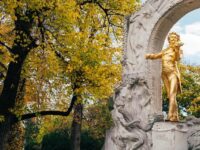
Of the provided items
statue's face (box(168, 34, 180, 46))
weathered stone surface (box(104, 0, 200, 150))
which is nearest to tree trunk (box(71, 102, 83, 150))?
weathered stone surface (box(104, 0, 200, 150))

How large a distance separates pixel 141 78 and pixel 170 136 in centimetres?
200

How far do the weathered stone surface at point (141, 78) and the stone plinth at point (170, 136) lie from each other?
1.39 ft

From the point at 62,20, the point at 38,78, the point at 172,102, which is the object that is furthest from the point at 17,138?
the point at 172,102

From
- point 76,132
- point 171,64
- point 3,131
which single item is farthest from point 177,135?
point 76,132

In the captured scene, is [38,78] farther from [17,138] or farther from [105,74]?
[17,138]

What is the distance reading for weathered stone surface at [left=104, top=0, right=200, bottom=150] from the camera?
10023mm

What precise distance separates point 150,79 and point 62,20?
→ 293 centimetres

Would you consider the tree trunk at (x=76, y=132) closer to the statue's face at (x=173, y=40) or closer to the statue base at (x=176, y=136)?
the statue base at (x=176, y=136)

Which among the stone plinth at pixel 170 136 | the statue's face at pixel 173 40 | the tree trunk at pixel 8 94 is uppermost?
the statue's face at pixel 173 40

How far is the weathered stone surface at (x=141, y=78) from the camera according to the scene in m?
10.0

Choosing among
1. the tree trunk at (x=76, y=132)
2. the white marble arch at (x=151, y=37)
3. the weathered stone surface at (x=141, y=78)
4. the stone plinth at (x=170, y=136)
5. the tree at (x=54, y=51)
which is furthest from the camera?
the tree trunk at (x=76, y=132)

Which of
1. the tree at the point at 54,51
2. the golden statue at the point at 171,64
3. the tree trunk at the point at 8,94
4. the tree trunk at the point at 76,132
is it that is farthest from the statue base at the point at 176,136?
the tree trunk at the point at 76,132

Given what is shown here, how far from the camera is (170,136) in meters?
9.03

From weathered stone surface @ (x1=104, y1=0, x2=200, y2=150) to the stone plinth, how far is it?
1.39 feet
